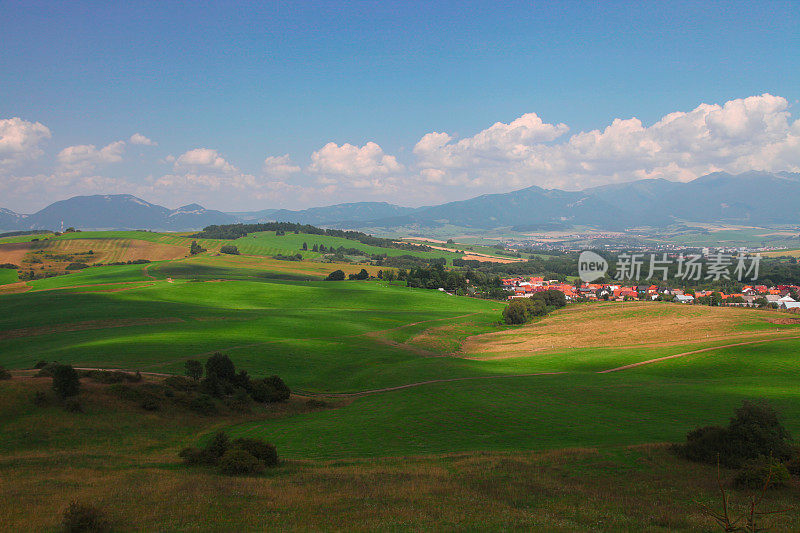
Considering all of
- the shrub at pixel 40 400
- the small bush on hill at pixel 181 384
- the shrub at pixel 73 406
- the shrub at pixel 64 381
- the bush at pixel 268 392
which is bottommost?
the bush at pixel 268 392

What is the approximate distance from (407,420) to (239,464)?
14852 mm

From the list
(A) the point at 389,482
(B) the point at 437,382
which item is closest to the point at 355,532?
(A) the point at 389,482

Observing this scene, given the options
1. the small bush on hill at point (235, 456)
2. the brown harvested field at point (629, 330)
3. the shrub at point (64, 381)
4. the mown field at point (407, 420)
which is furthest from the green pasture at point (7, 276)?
the small bush on hill at point (235, 456)

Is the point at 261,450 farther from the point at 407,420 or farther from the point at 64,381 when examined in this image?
the point at 64,381

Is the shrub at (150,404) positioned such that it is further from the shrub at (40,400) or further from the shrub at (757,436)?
the shrub at (757,436)

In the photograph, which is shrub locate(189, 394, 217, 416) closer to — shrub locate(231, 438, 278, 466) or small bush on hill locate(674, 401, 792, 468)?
shrub locate(231, 438, 278, 466)

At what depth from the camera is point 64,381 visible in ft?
106

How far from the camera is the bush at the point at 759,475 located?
18.4 meters

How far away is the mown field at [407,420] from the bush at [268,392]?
1791mm

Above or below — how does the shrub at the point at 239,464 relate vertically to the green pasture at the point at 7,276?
above

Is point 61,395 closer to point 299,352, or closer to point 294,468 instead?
point 294,468

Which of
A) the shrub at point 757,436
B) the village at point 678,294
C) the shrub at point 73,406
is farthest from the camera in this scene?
the village at point 678,294

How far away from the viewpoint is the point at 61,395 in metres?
32.3

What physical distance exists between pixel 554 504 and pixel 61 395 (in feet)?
112
